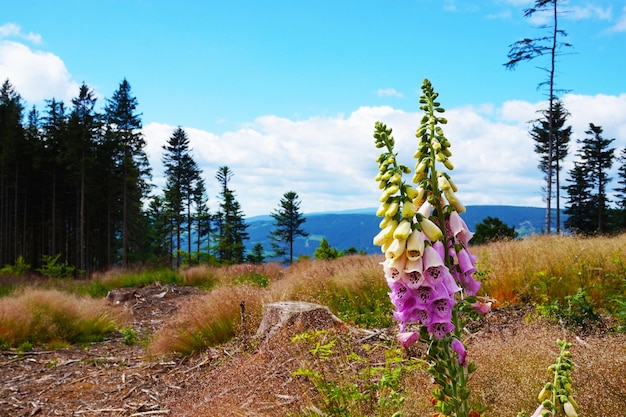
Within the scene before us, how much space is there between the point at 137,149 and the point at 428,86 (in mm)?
34491

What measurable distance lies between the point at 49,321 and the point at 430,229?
9328mm

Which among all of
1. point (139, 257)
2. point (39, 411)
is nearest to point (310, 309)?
point (39, 411)

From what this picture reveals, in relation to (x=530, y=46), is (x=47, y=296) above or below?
below

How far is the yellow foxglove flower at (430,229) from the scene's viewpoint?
5.34 ft

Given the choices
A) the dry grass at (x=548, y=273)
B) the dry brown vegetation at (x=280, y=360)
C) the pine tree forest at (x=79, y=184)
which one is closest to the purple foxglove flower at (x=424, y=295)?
the dry brown vegetation at (x=280, y=360)

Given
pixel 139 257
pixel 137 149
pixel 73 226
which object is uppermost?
pixel 137 149

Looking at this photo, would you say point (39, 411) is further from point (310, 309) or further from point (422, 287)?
point (422, 287)

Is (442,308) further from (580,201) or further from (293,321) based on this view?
(580,201)

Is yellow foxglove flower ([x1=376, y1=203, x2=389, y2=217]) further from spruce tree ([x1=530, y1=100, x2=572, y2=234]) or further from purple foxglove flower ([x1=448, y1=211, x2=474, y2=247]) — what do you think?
spruce tree ([x1=530, y1=100, x2=572, y2=234])

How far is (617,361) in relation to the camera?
3533 millimetres

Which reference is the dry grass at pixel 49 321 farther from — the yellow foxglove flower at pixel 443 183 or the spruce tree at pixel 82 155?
the spruce tree at pixel 82 155

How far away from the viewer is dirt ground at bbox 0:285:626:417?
418cm

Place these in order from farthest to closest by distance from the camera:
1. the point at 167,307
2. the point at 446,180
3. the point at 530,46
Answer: the point at 530,46 < the point at 167,307 < the point at 446,180

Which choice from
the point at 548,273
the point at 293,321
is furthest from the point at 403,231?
the point at 548,273
